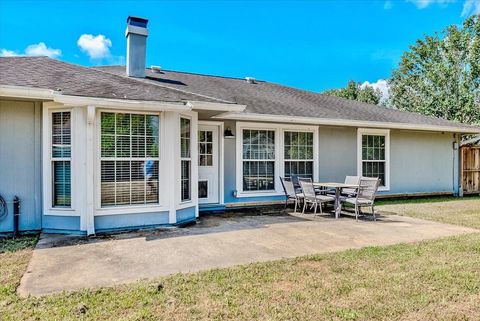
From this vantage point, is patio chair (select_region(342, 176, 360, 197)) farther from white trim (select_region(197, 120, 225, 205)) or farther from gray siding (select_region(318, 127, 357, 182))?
white trim (select_region(197, 120, 225, 205))

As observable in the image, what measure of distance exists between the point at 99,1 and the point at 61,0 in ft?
5.31

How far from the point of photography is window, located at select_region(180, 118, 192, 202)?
6.92 meters

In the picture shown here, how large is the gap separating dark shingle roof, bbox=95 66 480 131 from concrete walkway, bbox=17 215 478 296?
3670mm

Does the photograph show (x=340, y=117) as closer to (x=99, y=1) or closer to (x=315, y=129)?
(x=315, y=129)

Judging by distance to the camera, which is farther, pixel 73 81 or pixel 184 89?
pixel 184 89

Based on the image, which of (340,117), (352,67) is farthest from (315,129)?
(352,67)

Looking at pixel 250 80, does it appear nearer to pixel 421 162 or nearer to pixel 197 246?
pixel 421 162

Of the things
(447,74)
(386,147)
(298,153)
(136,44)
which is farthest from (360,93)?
(136,44)

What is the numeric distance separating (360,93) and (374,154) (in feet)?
89.6

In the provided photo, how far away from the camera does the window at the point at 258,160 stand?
372 inches

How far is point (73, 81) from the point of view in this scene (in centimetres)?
644

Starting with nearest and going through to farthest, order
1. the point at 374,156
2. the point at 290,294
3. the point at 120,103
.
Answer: the point at 290,294
the point at 120,103
the point at 374,156

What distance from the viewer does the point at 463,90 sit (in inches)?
966

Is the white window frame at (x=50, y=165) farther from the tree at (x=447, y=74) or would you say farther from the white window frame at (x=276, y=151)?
the tree at (x=447, y=74)
